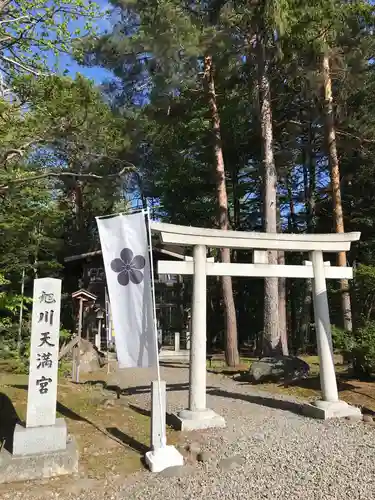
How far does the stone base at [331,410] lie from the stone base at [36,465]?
153 inches

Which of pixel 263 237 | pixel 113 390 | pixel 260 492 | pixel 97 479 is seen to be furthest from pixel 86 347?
pixel 260 492

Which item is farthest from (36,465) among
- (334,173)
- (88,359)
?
(334,173)

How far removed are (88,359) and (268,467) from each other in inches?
351

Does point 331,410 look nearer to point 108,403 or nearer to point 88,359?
point 108,403

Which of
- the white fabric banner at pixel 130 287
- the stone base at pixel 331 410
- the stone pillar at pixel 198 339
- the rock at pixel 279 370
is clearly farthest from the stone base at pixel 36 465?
the rock at pixel 279 370

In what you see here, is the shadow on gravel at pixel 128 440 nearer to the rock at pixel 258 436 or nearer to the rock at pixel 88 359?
the rock at pixel 258 436

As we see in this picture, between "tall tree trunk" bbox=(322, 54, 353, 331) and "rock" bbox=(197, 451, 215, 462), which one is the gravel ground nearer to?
"rock" bbox=(197, 451, 215, 462)

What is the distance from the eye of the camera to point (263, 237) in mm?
7184

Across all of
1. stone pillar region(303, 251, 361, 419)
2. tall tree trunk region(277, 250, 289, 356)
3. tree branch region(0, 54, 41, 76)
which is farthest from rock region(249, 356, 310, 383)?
tree branch region(0, 54, 41, 76)

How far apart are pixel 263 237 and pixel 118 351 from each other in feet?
10.7

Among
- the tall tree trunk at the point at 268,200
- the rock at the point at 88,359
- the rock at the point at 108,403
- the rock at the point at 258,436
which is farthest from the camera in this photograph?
the rock at the point at 88,359

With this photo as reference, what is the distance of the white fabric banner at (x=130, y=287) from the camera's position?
202 inches

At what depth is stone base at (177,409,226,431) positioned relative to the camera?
609 centimetres

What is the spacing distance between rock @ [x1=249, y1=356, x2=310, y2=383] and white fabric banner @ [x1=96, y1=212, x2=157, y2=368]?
18.4ft
